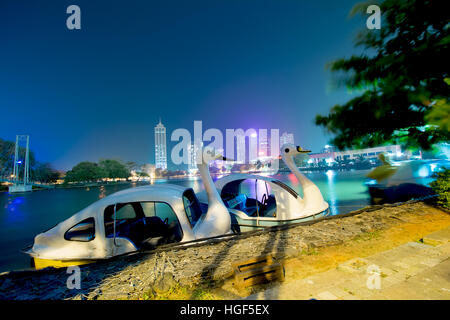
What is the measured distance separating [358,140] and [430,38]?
8.73 ft

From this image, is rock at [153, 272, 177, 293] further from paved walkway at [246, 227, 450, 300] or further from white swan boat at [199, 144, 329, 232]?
white swan boat at [199, 144, 329, 232]

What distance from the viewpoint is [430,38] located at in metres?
4.77

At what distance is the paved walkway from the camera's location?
2.22m

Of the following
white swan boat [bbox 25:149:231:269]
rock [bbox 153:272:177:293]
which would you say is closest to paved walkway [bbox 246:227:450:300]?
rock [bbox 153:272:177:293]

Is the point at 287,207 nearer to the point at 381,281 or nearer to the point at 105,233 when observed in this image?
the point at 381,281

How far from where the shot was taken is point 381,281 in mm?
2490

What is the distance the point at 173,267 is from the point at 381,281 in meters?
2.73

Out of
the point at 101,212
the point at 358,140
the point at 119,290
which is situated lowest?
the point at 119,290

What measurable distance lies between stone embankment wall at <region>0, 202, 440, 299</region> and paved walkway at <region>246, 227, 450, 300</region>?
0.98m

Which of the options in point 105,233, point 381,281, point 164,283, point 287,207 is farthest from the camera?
point 287,207

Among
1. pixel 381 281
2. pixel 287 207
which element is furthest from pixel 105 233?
pixel 287 207

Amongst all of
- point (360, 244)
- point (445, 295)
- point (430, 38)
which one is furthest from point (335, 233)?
point (430, 38)
